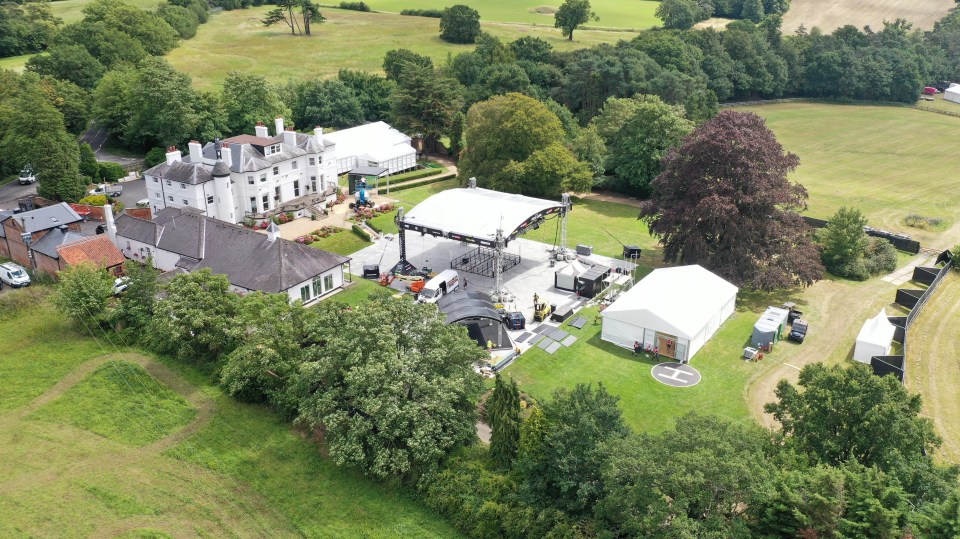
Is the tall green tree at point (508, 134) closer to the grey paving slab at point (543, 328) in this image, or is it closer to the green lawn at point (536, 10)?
the grey paving slab at point (543, 328)

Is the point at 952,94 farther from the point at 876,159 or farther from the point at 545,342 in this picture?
the point at 545,342

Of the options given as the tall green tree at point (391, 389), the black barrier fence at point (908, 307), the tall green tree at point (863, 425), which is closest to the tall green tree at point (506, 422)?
the tall green tree at point (391, 389)

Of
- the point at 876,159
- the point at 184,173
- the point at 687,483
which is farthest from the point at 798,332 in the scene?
the point at 876,159

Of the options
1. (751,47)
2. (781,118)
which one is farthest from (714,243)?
(751,47)

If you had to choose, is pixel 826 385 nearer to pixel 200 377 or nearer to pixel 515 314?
pixel 515 314

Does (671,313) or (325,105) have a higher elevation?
(325,105)

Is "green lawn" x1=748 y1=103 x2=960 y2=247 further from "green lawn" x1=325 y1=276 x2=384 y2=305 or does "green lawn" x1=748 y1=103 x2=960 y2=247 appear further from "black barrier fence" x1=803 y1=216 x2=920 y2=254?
"green lawn" x1=325 y1=276 x2=384 y2=305
